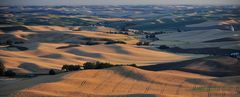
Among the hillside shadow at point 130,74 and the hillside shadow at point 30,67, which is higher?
the hillside shadow at point 130,74

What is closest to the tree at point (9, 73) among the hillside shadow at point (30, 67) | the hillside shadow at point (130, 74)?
the hillside shadow at point (30, 67)

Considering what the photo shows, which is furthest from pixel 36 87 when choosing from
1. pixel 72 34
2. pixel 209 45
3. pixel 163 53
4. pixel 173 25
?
pixel 173 25

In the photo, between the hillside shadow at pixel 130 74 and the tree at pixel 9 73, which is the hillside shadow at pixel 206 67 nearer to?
the hillside shadow at pixel 130 74

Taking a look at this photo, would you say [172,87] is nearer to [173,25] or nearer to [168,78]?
[168,78]

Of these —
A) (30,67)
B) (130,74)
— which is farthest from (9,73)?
(130,74)

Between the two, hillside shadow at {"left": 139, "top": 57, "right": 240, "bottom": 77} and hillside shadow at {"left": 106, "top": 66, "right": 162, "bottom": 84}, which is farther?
hillside shadow at {"left": 139, "top": 57, "right": 240, "bottom": 77}

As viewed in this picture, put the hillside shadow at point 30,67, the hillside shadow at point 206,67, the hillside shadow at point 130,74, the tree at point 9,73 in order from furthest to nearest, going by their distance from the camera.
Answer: the hillside shadow at point 30,67 → the hillside shadow at point 206,67 → the tree at point 9,73 → the hillside shadow at point 130,74

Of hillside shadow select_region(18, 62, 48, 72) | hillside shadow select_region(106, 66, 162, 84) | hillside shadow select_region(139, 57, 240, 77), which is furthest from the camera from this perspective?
hillside shadow select_region(18, 62, 48, 72)

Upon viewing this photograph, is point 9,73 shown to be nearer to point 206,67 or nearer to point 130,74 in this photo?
point 130,74

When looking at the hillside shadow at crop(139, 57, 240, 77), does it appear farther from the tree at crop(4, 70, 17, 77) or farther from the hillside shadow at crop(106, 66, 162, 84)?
the tree at crop(4, 70, 17, 77)

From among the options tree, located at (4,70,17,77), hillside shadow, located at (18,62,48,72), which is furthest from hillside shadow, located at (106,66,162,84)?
hillside shadow, located at (18,62,48,72)

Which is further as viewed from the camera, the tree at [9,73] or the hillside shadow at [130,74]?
the tree at [9,73]
